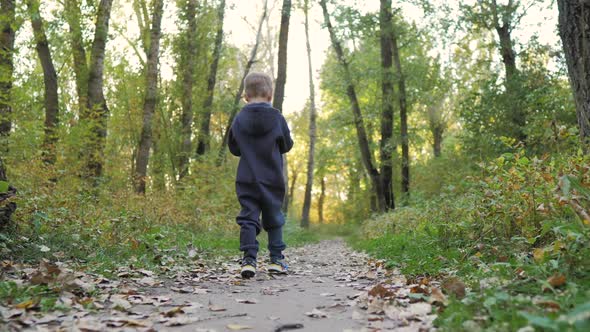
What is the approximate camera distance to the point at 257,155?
19.3 feet

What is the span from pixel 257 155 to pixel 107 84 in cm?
2516

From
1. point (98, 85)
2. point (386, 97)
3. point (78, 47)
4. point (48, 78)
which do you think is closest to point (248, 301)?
point (98, 85)

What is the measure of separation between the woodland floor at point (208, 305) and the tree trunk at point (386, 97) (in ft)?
52.7

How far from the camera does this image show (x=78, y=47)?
16406 millimetres

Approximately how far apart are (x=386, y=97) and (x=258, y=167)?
52.3 ft

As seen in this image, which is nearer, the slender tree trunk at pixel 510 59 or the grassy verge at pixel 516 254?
the grassy verge at pixel 516 254

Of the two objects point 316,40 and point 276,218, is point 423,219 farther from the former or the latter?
point 316,40

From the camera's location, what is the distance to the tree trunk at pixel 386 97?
19.9 metres

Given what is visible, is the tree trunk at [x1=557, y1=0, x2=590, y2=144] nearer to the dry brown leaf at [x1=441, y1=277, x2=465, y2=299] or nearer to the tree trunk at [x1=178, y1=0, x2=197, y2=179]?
the dry brown leaf at [x1=441, y1=277, x2=465, y2=299]

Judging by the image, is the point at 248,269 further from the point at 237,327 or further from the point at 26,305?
the point at 26,305

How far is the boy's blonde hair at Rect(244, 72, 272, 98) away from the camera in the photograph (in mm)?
6004

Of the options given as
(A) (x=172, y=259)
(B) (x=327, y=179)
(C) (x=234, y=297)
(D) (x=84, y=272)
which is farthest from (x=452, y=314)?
(B) (x=327, y=179)

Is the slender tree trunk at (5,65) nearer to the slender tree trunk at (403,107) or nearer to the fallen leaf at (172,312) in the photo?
the fallen leaf at (172,312)

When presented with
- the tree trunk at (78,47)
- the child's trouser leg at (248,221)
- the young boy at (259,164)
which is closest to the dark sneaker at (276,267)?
the young boy at (259,164)
